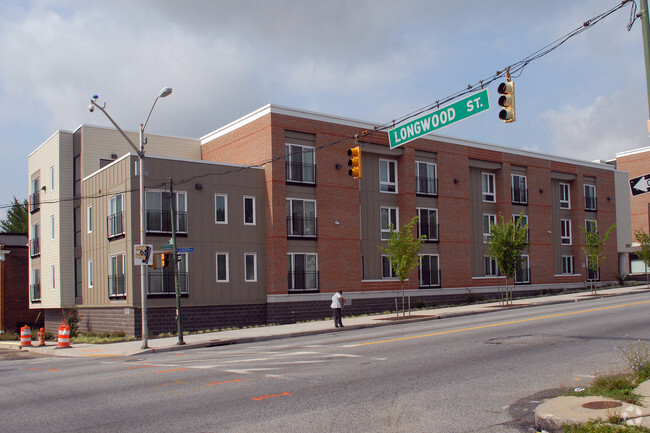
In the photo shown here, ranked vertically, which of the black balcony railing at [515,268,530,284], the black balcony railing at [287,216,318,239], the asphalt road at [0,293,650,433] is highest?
the black balcony railing at [287,216,318,239]

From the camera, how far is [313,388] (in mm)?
11328

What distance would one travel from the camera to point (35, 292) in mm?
40594

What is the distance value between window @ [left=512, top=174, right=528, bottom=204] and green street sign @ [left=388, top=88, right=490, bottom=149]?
95.0ft

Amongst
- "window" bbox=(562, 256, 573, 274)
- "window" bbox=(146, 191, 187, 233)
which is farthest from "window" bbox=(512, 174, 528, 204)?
"window" bbox=(146, 191, 187, 233)

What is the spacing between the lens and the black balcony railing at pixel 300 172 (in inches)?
1336

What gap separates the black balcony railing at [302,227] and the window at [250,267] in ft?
7.44

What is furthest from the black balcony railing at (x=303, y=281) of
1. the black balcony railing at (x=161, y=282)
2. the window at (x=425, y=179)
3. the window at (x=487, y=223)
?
the window at (x=487, y=223)

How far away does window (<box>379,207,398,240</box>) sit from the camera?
38281mm

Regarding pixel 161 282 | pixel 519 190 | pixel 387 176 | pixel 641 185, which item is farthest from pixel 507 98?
pixel 519 190

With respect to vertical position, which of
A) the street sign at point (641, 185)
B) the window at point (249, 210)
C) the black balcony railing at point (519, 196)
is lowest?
the street sign at point (641, 185)

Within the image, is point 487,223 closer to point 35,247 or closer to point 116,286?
point 116,286

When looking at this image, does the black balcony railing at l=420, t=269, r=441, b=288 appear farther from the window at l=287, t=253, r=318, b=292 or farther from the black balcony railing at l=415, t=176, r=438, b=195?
the window at l=287, t=253, r=318, b=292

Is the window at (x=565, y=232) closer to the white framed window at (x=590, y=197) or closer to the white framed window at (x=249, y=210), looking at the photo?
the white framed window at (x=590, y=197)

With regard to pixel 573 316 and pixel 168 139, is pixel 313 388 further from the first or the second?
pixel 168 139
